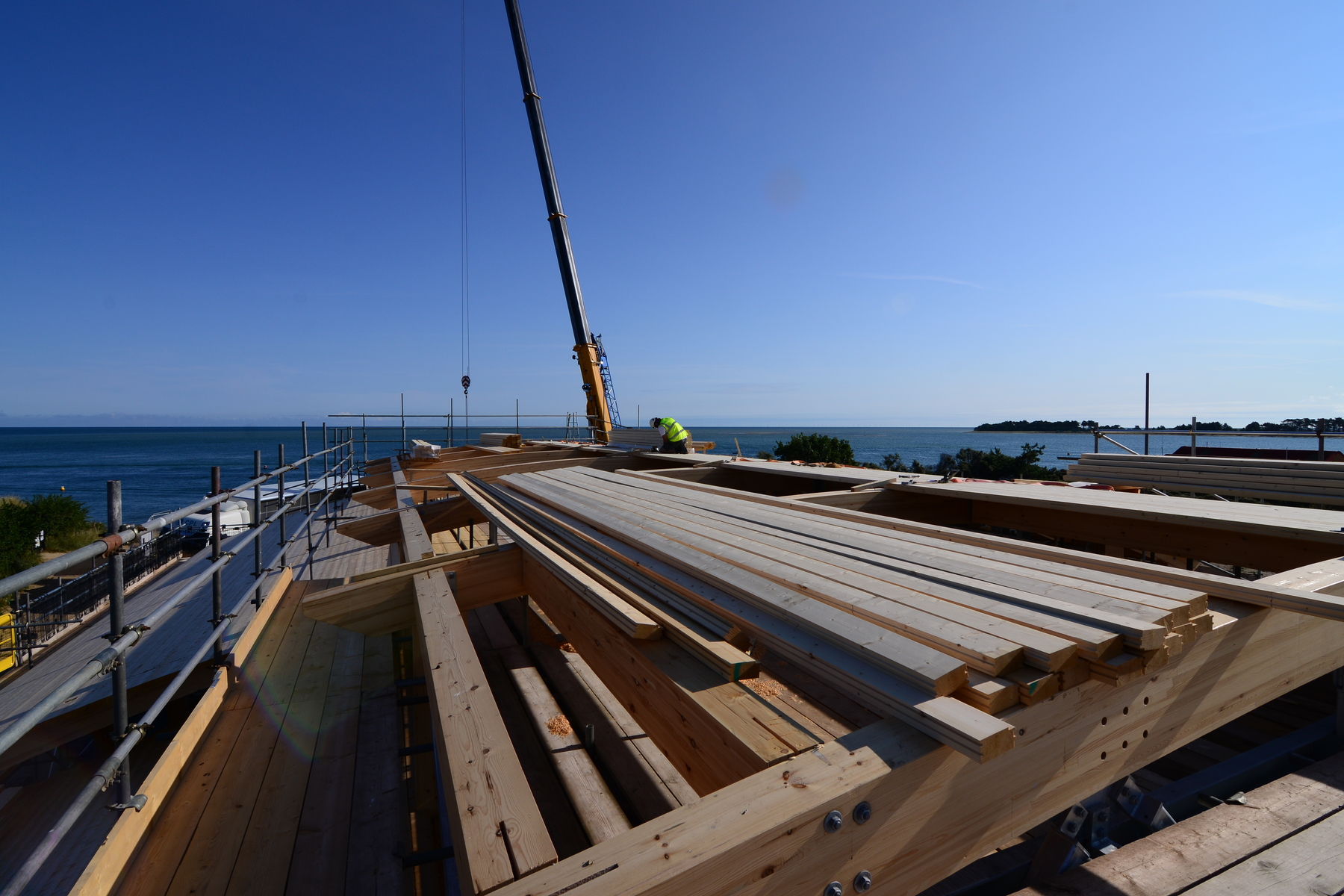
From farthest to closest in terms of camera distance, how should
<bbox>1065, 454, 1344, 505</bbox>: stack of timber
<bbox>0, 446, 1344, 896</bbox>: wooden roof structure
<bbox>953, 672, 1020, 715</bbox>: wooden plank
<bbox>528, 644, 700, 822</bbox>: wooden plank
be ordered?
<bbox>1065, 454, 1344, 505</bbox>: stack of timber → <bbox>528, 644, 700, 822</bbox>: wooden plank → <bbox>953, 672, 1020, 715</bbox>: wooden plank → <bbox>0, 446, 1344, 896</bbox>: wooden roof structure

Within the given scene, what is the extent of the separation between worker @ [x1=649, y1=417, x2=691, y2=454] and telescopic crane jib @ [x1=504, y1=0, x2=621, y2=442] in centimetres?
571

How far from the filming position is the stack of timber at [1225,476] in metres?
5.37

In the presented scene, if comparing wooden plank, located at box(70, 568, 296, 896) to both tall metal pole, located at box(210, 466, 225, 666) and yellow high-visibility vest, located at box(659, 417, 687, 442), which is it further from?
yellow high-visibility vest, located at box(659, 417, 687, 442)

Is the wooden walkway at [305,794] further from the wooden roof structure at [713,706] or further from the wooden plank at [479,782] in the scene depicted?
the wooden plank at [479,782]

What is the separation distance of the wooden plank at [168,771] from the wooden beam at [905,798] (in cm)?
175

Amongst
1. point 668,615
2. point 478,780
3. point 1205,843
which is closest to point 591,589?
point 668,615

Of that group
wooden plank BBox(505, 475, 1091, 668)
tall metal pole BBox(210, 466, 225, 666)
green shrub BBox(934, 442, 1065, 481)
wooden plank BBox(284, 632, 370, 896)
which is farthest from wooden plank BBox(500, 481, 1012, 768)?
green shrub BBox(934, 442, 1065, 481)

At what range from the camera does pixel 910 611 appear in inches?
87.0

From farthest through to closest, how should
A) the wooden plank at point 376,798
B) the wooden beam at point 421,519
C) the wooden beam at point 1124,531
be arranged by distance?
the wooden beam at point 421,519, the wooden beam at point 1124,531, the wooden plank at point 376,798

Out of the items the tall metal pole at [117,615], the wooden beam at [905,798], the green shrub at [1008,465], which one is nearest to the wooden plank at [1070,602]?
the wooden beam at [905,798]

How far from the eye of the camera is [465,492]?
6.95 m

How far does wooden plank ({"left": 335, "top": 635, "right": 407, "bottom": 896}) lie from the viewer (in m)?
2.61

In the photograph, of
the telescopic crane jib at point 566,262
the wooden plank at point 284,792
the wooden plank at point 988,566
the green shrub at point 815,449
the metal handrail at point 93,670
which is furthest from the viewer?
the green shrub at point 815,449

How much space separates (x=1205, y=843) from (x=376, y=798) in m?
3.94
